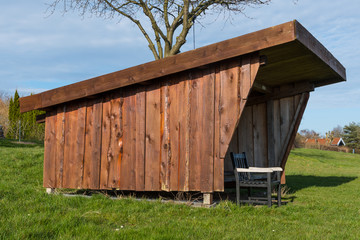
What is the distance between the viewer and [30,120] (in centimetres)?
2747

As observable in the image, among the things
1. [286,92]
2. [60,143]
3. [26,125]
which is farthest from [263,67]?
[26,125]

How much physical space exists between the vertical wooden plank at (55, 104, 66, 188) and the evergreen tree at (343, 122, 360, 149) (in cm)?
5092

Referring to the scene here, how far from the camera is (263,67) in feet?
21.7

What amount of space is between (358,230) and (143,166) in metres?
3.50

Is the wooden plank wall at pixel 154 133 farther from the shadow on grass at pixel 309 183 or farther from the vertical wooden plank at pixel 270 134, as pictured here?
the shadow on grass at pixel 309 183

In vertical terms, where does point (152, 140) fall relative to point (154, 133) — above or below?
below

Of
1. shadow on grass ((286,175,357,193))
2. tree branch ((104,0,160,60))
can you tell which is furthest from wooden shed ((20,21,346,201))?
tree branch ((104,0,160,60))

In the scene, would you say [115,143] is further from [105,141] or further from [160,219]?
[160,219]

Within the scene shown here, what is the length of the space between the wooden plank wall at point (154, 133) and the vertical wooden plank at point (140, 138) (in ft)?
0.06

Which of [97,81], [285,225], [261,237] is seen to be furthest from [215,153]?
[97,81]

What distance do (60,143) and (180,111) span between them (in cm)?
294

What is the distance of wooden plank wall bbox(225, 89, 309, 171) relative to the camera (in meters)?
8.08

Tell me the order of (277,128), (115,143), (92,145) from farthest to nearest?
1. (277,128)
2. (92,145)
3. (115,143)

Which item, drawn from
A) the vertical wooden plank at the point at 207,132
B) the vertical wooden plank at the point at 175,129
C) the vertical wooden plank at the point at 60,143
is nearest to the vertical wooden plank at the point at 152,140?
the vertical wooden plank at the point at 175,129
